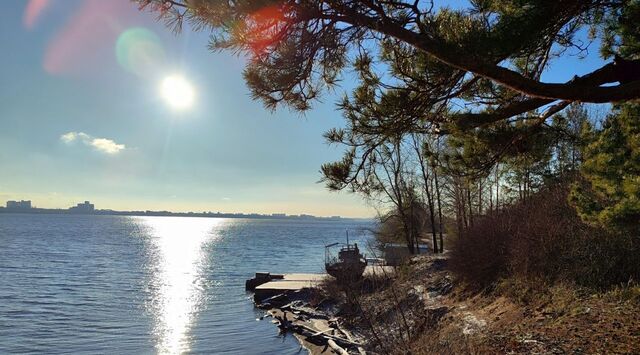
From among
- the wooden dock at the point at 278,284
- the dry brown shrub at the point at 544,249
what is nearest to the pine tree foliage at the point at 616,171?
the dry brown shrub at the point at 544,249

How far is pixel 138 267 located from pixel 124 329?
3071 cm

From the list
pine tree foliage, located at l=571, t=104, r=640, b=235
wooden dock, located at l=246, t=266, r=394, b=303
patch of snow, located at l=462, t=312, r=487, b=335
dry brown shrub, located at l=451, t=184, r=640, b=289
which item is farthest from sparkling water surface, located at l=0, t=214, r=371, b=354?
pine tree foliage, located at l=571, t=104, r=640, b=235

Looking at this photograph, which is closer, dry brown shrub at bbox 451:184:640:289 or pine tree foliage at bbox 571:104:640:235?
pine tree foliage at bbox 571:104:640:235

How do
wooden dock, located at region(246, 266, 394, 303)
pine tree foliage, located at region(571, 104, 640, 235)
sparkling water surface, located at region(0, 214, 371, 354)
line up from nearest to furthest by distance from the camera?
pine tree foliage, located at region(571, 104, 640, 235) → sparkling water surface, located at region(0, 214, 371, 354) → wooden dock, located at region(246, 266, 394, 303)

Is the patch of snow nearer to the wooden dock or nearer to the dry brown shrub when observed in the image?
the dry brown shrub

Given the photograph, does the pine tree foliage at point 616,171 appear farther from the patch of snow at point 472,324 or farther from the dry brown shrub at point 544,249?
the patch of snow at point 472,324

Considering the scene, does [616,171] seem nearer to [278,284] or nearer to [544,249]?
[544,249]

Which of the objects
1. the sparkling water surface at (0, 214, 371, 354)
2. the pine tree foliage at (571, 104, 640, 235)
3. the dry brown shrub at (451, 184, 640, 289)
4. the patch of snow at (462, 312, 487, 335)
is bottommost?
the sparkling water surface at (0, 214, 371, 354)

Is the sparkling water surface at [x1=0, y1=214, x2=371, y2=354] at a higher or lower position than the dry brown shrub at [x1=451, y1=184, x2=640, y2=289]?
lower

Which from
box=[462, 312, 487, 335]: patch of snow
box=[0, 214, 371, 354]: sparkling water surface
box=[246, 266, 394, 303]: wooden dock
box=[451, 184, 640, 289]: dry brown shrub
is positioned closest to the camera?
box=[451, 184, 640, 289]: dry brown shrub

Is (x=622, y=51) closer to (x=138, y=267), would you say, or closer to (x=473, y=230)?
(x=473, y=230)

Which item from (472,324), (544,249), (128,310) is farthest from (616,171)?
→ (128,310)

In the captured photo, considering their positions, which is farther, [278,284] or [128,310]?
[278,284]

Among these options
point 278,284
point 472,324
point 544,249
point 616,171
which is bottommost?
point 278,284
